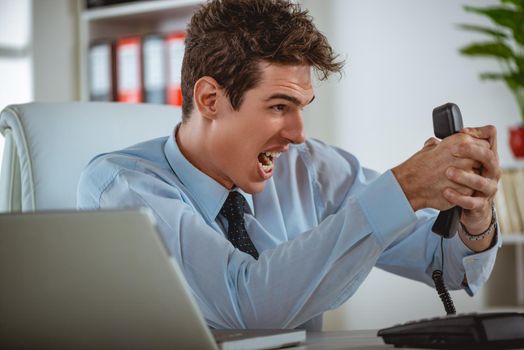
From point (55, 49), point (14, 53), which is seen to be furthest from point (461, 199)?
point (14, 53)

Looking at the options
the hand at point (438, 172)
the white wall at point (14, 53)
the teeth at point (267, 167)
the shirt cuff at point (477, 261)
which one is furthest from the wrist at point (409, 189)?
the white wall at point (14, 53)

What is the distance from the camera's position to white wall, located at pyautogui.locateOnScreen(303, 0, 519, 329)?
2.94m

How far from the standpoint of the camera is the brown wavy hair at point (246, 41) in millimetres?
1440

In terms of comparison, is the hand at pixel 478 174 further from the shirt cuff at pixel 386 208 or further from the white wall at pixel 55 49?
the white wall at pixel 55 49

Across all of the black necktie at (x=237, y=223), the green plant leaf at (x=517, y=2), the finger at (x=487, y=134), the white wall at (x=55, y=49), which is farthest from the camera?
the white wall at (x=55, y=49)

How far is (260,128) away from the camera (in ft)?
4.82

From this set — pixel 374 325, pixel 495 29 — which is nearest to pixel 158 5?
pixel 495 29

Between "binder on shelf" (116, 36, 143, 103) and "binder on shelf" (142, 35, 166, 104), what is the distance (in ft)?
Result: 0.08

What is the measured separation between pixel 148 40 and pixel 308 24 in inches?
64.6

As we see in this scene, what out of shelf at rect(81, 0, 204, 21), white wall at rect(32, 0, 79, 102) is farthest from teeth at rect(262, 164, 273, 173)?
white wall at rect(32, 0, 79, 102)

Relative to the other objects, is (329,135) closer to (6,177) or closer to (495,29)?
(495,29)

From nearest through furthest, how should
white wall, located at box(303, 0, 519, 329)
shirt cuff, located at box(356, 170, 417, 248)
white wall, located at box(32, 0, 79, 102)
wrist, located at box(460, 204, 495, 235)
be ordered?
shirt cuff, located at box(356, 170, 417, 248) → wrist, located at box(460, 204, 495, 235) → white wall, located at box(303, 0, 519, 329) → white wall, located at box(32, 0, 79, 102)

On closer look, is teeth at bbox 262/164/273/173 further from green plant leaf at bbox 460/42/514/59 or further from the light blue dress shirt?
green plant leaf at bbox 460/42/514/59

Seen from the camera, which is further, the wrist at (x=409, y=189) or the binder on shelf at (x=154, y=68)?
the binder on shelf at (x=154, y=68)
